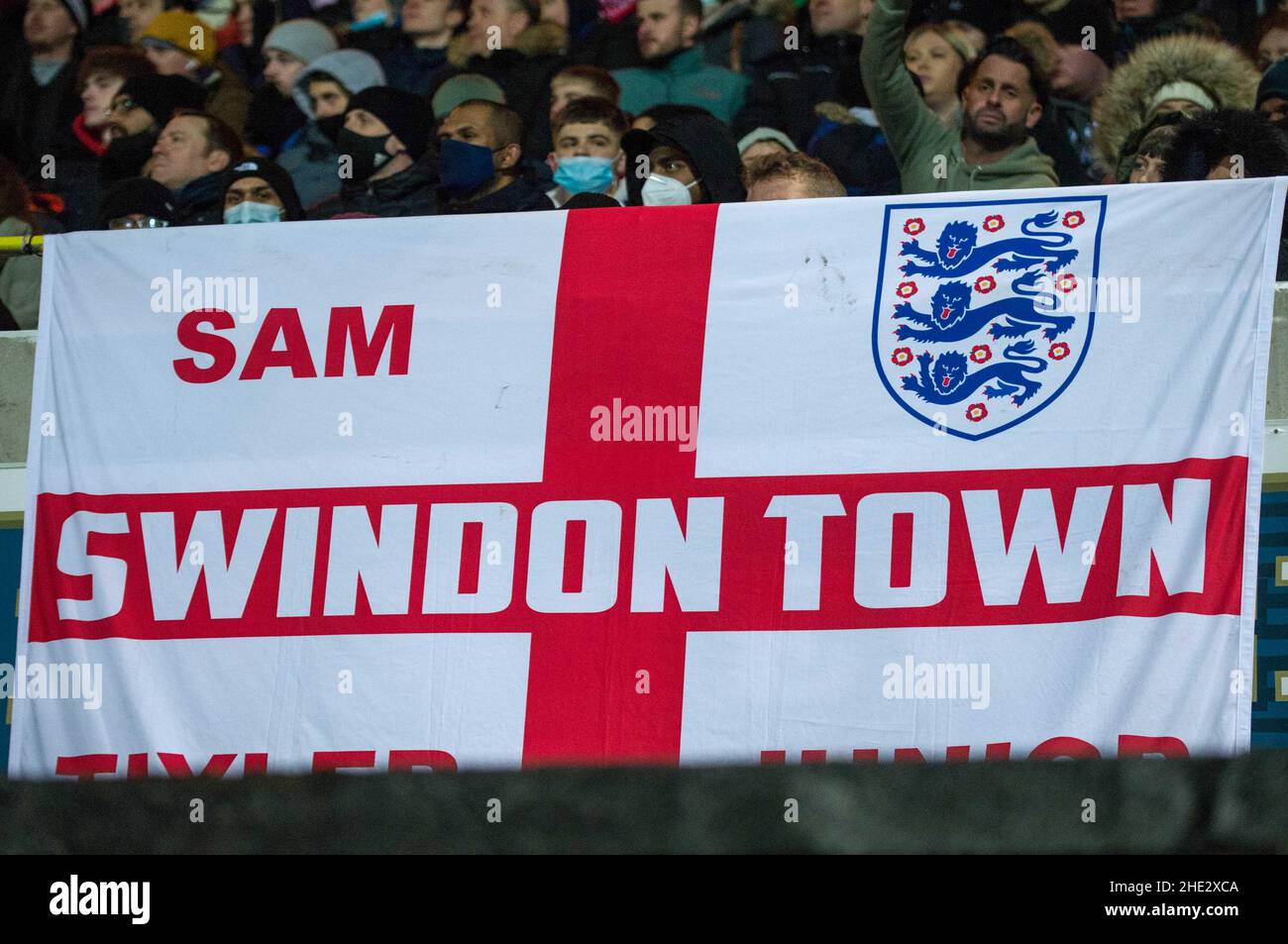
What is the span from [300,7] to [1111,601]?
14.4ft

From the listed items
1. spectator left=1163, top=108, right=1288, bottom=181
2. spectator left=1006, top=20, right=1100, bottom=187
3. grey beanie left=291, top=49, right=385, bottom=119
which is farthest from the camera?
grey beanie left=291, top=49, right=385, bottom=119

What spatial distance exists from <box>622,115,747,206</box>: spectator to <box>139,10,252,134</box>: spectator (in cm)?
205

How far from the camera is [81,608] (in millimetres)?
4496

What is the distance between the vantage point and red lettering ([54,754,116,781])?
4.35 metres

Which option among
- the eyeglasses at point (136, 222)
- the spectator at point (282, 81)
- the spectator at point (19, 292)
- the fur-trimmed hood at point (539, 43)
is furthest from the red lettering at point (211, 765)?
the fur-trimmed hood at point (539, 43)

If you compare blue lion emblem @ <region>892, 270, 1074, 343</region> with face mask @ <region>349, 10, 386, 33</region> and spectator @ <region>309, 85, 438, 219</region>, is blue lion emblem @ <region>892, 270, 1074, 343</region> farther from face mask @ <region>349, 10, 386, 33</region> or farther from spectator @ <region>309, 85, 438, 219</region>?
face mask @ <region>349, 10, 386, 33</region>

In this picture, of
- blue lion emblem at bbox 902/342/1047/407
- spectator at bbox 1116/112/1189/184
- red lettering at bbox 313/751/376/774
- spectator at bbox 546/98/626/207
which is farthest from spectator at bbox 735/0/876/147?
red lettering at bbox 313/751/376/774

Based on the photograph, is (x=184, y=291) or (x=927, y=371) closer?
(x=927, y=371)

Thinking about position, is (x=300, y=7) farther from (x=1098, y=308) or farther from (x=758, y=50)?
(x=1098, y=308)

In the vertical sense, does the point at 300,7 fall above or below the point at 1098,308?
above

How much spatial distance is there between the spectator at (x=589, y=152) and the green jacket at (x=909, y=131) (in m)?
0.94

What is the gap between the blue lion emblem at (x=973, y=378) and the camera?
13.6 feet
